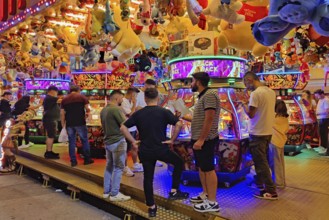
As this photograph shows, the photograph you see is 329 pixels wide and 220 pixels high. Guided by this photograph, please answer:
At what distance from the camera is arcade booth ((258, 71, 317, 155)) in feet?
24.4

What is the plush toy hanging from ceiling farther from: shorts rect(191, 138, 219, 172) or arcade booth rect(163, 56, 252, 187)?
arcade booth rect(163, 56, 252, 187)

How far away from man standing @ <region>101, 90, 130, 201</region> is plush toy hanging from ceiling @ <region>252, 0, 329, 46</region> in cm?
326

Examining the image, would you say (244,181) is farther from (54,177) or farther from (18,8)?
(18,8)

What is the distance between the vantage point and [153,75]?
9.84m

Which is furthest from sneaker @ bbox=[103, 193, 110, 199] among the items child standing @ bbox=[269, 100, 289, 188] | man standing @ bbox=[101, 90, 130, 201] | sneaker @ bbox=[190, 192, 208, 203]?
child standing @ bbox=[269, 100, 289, 188]

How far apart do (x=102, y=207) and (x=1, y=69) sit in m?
8.61

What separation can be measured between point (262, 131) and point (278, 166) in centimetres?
78

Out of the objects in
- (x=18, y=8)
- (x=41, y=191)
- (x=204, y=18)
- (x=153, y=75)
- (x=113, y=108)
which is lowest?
(x=41, y=191)

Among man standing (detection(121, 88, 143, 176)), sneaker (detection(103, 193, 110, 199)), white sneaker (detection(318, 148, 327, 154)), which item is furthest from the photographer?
white sneaker (detection(318, 148, 327, 154))

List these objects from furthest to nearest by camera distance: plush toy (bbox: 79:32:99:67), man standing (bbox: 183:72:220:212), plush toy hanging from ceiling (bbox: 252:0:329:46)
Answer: plush toy (bbox: 79:32:99:67) → man standing (bbox: 183:72:220:212) → plush toy hanging from ceiling (bbox: 252:0:329:46)

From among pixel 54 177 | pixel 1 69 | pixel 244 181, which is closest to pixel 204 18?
pixel 244 181

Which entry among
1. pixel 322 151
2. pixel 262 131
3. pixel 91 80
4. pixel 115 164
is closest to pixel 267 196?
pixel 262 131

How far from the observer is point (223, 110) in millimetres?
4543

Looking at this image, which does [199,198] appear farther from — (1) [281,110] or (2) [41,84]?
(2) [41,84]
